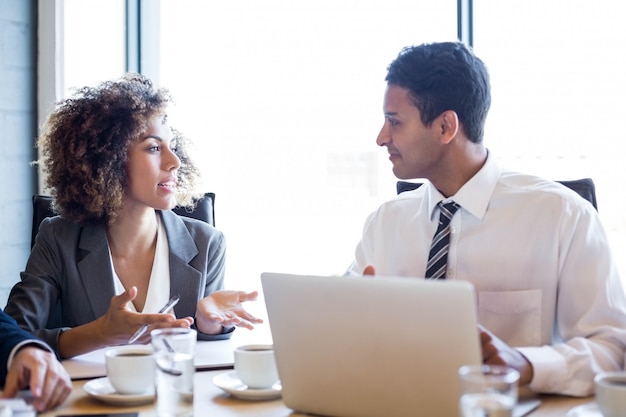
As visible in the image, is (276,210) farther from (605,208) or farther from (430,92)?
(430,92)

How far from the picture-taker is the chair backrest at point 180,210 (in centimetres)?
217

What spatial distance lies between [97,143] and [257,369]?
3.54ft

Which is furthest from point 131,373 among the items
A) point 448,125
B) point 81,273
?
point 448,125

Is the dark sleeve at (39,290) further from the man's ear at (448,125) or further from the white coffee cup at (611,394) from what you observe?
the white coffee cup at (611,394)

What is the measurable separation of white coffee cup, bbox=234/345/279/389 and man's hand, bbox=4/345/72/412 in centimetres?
27

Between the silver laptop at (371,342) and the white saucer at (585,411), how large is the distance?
0.18 metres

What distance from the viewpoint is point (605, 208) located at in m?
2.50

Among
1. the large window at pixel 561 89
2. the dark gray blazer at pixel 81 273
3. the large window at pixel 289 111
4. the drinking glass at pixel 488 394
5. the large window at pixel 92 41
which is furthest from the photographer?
the large window at pixel 92 41

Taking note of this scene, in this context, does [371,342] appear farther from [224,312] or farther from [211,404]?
[224,312]

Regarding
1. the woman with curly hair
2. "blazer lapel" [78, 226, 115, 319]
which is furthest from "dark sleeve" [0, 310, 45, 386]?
"blazer lapel" [78, 226, 115, 319]

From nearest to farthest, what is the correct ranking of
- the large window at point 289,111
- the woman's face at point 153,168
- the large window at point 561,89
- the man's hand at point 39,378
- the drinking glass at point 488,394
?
→ the drinking glass at point 488,394
the man's hand at point 39,378
the woman's face at point 153,168
the large window at point 561,89
the large window at point 289,111

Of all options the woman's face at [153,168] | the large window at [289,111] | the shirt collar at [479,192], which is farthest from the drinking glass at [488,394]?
the large window at [289,111]

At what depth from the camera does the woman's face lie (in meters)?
2.08

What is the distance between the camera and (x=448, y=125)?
1.77 meters
